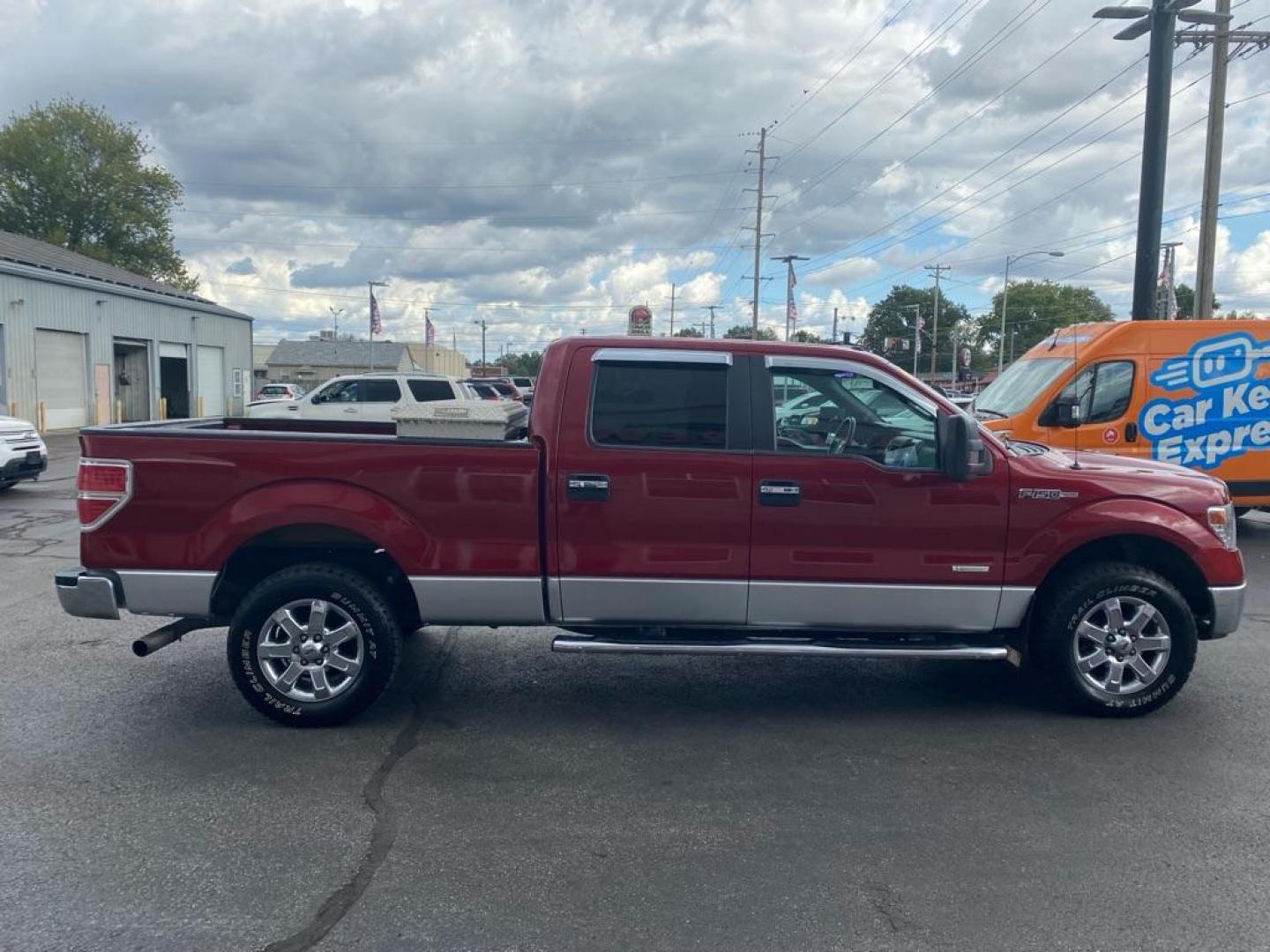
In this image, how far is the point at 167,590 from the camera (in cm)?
500

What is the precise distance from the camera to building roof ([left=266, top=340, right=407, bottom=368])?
102 meters

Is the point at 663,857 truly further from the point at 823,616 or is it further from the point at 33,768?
the point at 33,768

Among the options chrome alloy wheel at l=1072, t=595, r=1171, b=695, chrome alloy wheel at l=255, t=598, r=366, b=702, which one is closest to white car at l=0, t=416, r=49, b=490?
chrome alloy wheel at l=255, t=598, r=366, b=702

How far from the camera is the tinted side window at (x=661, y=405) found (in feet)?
16.7

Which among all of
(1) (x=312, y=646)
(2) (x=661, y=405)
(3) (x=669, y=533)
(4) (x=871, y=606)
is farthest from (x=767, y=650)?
(1) (x=312, y=646)

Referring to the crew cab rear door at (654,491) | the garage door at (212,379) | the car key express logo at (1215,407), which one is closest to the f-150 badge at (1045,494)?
the crew cab rear door at (654,491)

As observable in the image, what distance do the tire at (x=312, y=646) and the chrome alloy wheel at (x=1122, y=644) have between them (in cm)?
369

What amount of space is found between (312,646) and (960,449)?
3.49 meters

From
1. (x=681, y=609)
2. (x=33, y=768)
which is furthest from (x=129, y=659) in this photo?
(x=681, y=609)

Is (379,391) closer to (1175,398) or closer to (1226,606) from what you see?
(1175,398)

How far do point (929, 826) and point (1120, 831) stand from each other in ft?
2.57

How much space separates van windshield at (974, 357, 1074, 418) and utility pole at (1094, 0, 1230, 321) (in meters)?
3.92

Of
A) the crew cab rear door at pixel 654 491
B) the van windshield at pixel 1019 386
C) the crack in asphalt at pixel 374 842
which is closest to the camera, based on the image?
the crack in asphalt at pixel 374 842

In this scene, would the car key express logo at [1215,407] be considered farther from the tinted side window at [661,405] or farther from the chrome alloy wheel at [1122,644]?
the tinted side window at [661,405]
